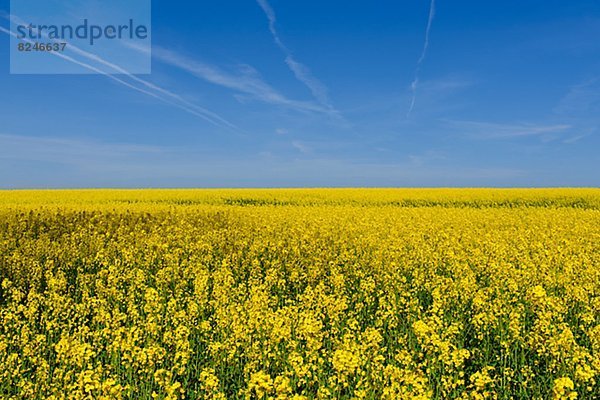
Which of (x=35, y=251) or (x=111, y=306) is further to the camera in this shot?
(x=35, y=251)

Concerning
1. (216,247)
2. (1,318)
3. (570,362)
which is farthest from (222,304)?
(216,247)

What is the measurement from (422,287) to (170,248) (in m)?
8.10

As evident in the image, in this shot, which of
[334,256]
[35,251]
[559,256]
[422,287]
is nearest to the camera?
[422,287]

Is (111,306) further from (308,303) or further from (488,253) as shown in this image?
(488,253)

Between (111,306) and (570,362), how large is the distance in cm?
795

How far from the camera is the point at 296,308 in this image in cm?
666

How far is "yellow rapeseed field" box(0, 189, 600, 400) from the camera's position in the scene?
529 centimetres

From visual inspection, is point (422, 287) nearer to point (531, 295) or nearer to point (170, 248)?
point (531, 295)

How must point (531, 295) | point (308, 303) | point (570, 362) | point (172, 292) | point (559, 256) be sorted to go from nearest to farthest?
point (570, 362) < point (308, 303) < point (531, 295) < point (172, 292) < point (559, 256)

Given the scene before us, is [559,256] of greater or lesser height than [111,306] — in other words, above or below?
above

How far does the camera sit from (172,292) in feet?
34.0

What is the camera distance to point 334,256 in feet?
40.4

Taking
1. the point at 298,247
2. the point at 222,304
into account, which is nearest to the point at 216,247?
the point at 298,247

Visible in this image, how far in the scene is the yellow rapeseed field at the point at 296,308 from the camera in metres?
5.29
